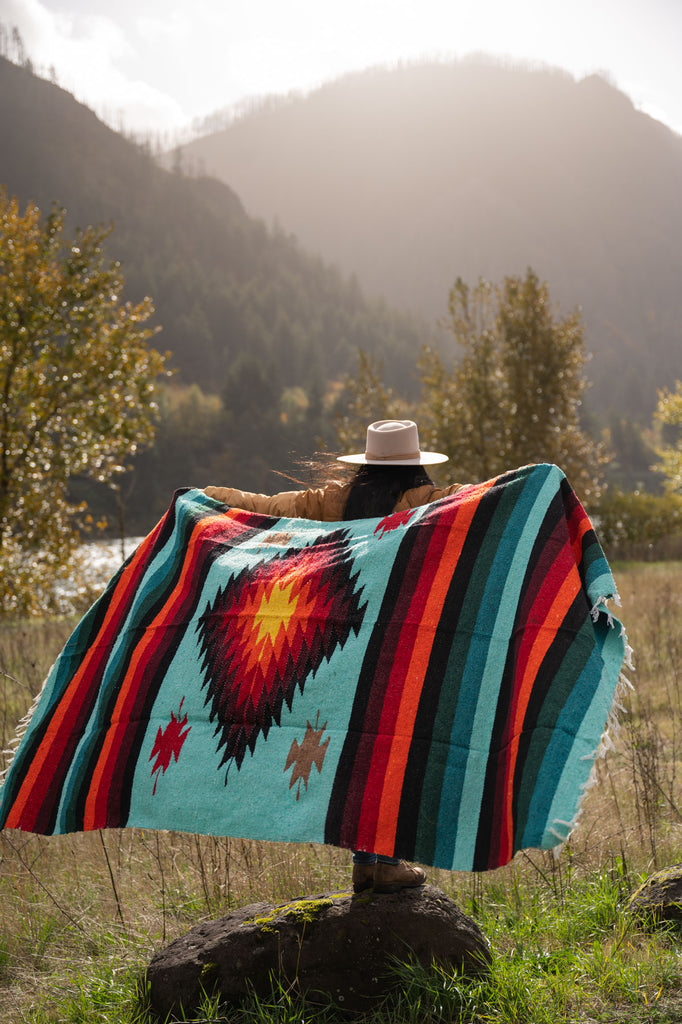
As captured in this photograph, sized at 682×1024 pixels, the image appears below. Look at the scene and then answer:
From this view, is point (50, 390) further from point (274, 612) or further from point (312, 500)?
point (274, 612)

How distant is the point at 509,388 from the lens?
21.3 m

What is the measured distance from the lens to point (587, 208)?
615ft

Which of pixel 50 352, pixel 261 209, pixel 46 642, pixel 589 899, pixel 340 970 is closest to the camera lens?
pixel 340 970

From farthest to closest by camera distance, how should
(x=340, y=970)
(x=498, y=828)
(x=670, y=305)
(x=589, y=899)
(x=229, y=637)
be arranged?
(x=670, y=305), (x=589, y=899), (x=229, y=637), (x=340, y=970), (x=498, y=828)

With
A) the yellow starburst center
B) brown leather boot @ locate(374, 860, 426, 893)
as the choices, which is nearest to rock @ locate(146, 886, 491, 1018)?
brown leather boot @ locate(374, 860, 426, 893)

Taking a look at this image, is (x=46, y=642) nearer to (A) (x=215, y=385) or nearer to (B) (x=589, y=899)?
(B) (x=589, y=899)

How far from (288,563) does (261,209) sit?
198 metres

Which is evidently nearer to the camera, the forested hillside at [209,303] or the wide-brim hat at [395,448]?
the wide-brim hat at [395,448]

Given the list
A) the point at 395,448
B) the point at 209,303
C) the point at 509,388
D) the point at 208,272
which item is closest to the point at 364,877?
the point at 395,448

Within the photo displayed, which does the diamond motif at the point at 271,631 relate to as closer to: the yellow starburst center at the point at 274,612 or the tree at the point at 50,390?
the yellow starburst center at the point at 274,612

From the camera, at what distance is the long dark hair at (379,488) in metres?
3.15

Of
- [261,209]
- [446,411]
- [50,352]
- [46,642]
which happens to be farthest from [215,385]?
[261,209]

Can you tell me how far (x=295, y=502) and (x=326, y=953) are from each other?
172 centimetres

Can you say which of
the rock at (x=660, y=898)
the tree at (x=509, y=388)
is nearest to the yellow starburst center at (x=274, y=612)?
the rock at (x=660, y=898)
